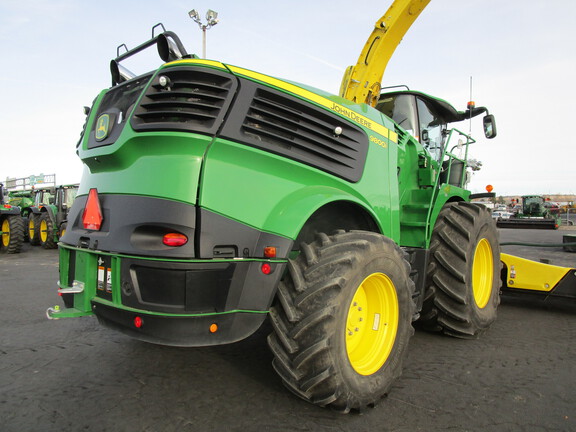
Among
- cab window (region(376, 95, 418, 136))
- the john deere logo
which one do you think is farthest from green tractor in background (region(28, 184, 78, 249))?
cab window (region(376, 95, 418, 136))

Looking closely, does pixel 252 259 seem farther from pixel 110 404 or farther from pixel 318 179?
pixel 110 404

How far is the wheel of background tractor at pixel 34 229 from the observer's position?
14.4m

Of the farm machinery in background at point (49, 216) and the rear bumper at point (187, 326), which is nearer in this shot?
the rear bumper at point (187, 326)

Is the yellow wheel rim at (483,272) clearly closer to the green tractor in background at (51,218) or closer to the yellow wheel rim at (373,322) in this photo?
the yellow wheel rim at (373,322)

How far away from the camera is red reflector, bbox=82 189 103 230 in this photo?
2.52m

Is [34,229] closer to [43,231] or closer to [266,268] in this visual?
[43,231]

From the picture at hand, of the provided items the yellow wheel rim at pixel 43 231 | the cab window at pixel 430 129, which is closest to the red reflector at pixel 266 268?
the cab window at pixel 430 129

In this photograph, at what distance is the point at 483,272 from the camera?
4.45 meters

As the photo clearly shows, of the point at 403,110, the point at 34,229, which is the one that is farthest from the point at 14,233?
the point at 403,110

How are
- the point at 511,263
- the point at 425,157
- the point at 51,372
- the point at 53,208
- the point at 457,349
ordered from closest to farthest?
the point at 51,372 < the point at 457,349 < the point at 425,157 < the point at 511,263 < the point at 53,208

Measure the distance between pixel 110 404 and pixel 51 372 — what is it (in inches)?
33.2

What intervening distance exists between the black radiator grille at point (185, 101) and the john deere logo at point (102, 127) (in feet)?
1.17

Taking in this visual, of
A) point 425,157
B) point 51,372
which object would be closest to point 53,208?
point 51,372

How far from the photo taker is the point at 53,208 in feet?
43.7
